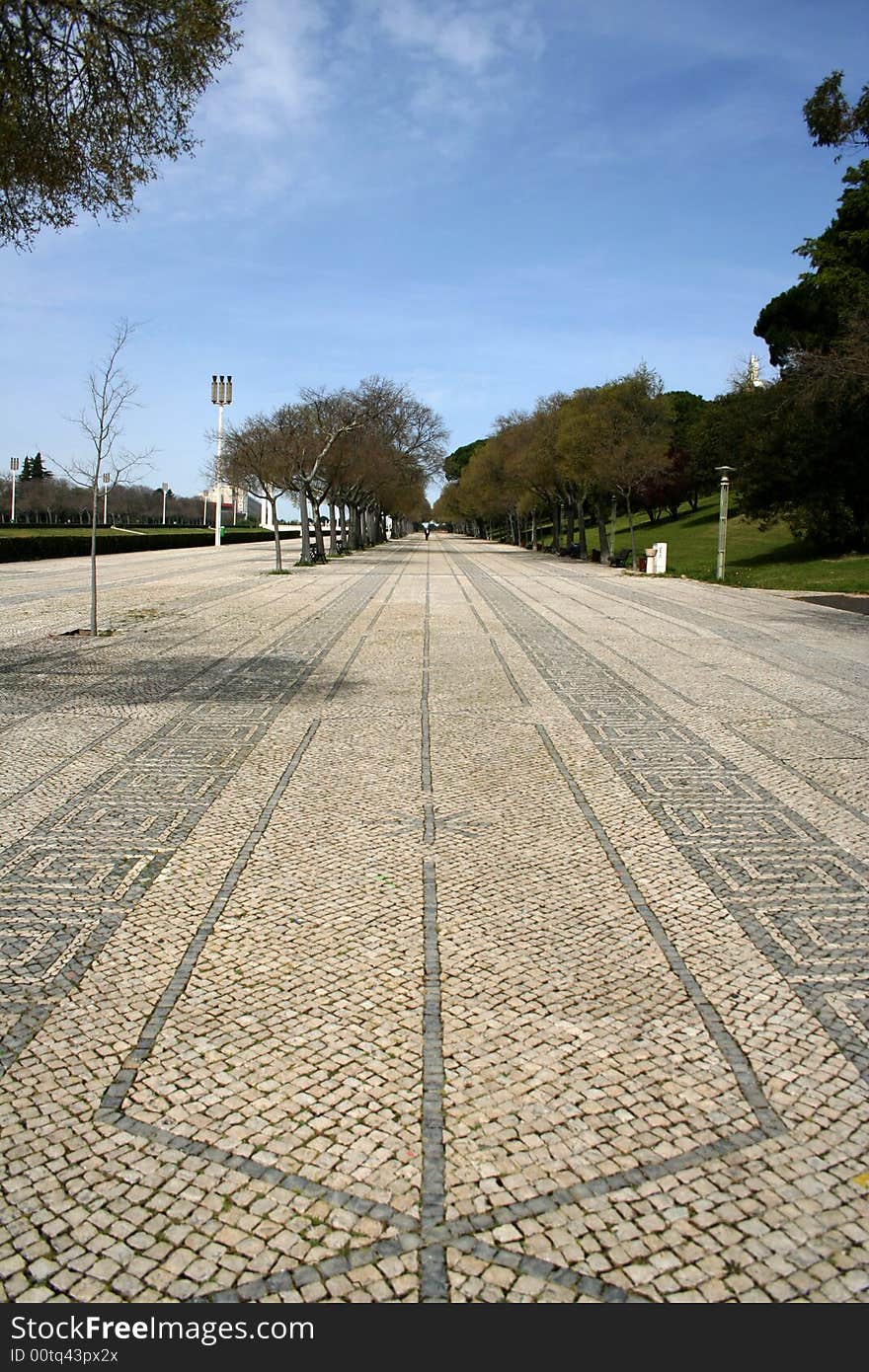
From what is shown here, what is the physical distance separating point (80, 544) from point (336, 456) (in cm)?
1257

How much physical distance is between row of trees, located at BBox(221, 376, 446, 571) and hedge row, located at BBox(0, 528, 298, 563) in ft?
26.3

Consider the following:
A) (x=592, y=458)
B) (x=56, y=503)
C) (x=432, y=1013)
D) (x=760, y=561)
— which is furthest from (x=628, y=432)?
(x=56, y=503)

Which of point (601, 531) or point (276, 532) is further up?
point (601, 531)

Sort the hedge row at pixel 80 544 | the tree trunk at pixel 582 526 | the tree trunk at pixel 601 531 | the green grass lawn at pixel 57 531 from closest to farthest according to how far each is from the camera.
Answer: the hedge row at pixel 80 544 < the tree trunk at pixel 601 531 < the tree trunk at pixel 582 526 < the green grass lawn at pixel 57 531

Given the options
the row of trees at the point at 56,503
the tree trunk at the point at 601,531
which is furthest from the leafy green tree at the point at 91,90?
the row of trees at the point at 56,503

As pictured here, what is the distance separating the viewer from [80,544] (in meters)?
45.4

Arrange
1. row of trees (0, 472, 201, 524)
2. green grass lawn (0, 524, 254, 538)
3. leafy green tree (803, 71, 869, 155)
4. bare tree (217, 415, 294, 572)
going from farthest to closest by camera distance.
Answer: row of trees (0, 472, 201, 524), green grass lawn (0, 524, 254, 538), bare tree (217, 415, 294, 572), leafy green tree (803, 71, 869, 155)

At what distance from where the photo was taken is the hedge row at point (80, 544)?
40031 millimetres

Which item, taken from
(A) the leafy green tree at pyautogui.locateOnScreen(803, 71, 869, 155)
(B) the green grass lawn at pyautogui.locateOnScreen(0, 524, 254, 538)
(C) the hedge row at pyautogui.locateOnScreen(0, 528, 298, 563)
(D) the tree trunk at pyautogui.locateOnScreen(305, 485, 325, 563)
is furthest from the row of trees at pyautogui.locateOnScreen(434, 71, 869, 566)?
(B) the green grass lawn at pyautogui.locateOnScreen(0, 524, 254, 538)

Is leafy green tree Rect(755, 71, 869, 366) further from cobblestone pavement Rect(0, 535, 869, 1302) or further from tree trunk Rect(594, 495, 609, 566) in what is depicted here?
cobblestone pavement Rect(0, 535, 869, 1302)

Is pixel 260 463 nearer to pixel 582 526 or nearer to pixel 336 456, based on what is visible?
pixel 336 456

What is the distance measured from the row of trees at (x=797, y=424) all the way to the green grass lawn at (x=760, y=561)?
4.90ft

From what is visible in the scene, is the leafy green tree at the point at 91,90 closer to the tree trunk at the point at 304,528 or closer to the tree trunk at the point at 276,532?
the tree trunk at the point at 276,532

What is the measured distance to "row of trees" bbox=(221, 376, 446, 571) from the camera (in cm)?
3625
